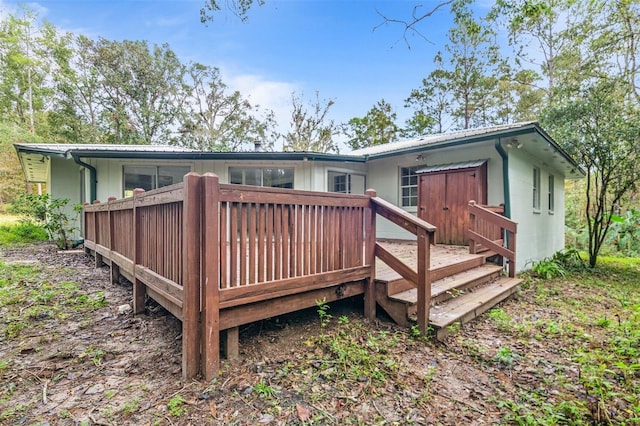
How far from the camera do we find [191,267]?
84.9 inches

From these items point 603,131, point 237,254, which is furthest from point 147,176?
point 603,131

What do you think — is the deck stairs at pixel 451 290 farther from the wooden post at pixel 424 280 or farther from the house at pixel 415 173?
the house at pixel 415 173

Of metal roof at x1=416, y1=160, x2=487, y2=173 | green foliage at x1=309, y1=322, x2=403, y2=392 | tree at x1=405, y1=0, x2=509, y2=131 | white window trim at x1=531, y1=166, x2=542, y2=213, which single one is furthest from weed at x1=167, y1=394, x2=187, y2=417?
tree at x1=405, y1=0, x2=509, y2=131

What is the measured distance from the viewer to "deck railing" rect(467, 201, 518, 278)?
5.34 meters

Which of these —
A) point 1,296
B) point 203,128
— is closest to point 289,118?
point 203,128

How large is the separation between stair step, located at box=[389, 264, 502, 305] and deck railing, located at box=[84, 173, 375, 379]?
0.44 metres

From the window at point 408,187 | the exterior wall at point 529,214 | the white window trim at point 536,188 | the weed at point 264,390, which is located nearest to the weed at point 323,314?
the weed at point 264,390

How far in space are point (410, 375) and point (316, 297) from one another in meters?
1.11

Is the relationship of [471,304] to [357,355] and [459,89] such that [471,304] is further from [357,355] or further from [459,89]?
[459,89]

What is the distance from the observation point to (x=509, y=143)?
20.5 feet

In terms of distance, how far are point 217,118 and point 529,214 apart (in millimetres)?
22036

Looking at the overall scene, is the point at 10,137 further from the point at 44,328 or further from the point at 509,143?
the point at 509,143

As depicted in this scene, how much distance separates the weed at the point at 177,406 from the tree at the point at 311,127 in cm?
1981

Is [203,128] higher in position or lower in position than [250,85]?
lower
